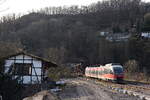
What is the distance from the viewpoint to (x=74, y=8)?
143750 mm

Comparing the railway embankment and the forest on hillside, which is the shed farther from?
the railway embankment

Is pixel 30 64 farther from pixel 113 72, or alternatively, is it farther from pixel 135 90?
pixel 113 72

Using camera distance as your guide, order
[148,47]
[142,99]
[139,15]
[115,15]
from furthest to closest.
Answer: [115,15] < [139,15] < [148,47] < [142,99]

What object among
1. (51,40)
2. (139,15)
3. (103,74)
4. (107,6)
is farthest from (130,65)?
(107,6)

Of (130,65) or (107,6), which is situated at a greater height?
(107,6)

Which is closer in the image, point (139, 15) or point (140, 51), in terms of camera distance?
point (140, 51)

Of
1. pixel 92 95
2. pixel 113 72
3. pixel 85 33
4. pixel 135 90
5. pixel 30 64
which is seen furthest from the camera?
pixel 85 33

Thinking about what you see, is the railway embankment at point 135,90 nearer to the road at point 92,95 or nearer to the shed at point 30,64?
the road at point 92,95

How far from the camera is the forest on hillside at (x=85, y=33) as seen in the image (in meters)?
70.8

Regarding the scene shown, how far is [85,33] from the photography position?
104625 millimetres

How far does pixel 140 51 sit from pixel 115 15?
2330 inches

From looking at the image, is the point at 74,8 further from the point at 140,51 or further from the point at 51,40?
the point at 140,51

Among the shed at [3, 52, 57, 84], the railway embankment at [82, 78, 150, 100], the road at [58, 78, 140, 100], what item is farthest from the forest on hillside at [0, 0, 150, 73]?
the railway embankment at [82, 78, 150, 100]

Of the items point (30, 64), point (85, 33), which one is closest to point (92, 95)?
point (30, 64)
